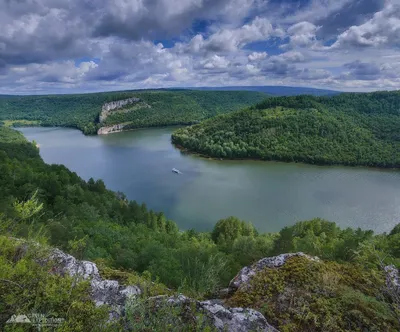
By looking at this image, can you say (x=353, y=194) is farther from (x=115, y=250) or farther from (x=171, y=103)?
(x=171, y=103)

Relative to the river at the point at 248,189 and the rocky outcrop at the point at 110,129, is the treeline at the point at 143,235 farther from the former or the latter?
the rocky outcrop at the point at 110,129

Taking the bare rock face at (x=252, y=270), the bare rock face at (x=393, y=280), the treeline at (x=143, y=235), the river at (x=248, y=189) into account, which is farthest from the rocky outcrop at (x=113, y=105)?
the bare rock face at (x=393, y=280)

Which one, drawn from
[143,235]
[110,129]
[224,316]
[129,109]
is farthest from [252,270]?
[129,109]

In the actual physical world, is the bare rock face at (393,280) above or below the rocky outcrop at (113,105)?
above

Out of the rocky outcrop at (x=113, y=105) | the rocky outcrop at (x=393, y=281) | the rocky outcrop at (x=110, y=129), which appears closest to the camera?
the rocky outcrop at (x=393, y=281)

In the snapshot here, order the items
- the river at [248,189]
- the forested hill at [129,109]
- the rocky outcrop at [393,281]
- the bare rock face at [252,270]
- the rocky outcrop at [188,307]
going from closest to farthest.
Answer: the rocky outcrop at [188,307] < the rocky outcrop at [393,281] < the bare rock face at [252,270] < the river at [248,189] < the forested hill at [129,109]

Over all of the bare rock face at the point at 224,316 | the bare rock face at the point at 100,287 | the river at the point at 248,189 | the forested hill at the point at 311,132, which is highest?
the bare rock face at the point at 100,287

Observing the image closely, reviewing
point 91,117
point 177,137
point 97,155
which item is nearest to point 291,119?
point 177,137

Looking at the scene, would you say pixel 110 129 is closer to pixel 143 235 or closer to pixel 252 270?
pixel 143 235
